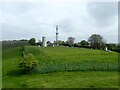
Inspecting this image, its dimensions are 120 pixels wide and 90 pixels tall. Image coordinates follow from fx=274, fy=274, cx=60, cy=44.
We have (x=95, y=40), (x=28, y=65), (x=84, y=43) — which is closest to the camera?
(x=28, y=65)

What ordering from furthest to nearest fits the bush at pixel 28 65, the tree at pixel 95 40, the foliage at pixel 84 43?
the foliage at pixel 84 43
the tree at pixel 95 40
the bush at pixel 28 65

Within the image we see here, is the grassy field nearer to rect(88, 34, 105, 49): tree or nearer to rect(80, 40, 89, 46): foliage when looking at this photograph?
rect(88, 34, 105, 49): tree

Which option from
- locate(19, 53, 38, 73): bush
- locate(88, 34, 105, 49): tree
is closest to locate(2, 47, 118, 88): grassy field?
locate(19, 53, 38, 73): bush

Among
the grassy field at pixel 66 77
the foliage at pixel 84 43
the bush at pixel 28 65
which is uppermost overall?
the foliage at pixel 84 43

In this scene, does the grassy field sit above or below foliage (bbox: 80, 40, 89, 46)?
below

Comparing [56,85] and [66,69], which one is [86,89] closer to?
[56,85]

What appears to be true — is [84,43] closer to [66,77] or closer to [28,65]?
[28,65]

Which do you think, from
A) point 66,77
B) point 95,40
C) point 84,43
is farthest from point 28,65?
point 84,43

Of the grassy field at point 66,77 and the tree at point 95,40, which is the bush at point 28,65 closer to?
the grassy field at point 66,77

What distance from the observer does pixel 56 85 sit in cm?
2634

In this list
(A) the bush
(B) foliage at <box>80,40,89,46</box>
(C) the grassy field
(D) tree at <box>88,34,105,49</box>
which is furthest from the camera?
(B) foliage at <box>80,40,89,46</box>

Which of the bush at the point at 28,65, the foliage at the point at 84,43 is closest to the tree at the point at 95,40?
the foliage at the point at 84,43

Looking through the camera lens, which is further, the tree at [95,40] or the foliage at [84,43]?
the foliage at [84,43]

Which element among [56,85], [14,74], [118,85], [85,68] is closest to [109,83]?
[118,85]
